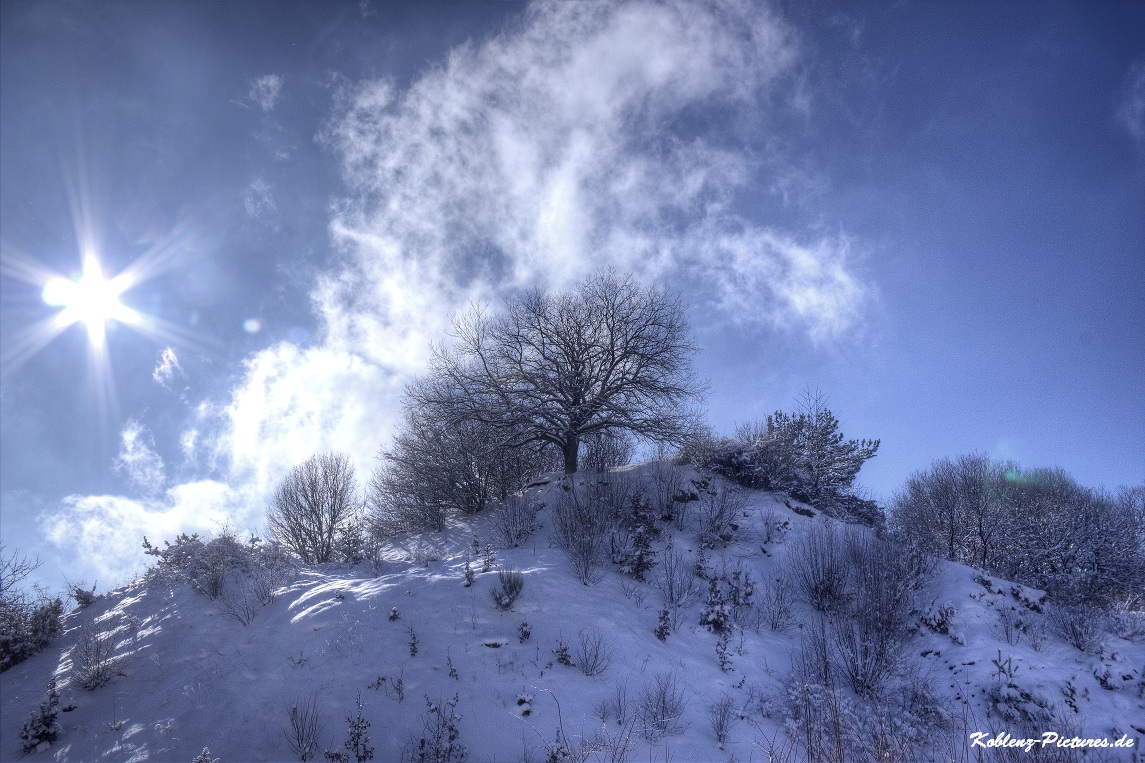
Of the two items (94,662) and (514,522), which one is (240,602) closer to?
(94,662)

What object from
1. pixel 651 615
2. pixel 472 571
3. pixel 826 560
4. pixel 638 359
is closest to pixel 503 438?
pixel 638 359

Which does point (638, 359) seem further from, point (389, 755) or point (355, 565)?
point (389, 755)

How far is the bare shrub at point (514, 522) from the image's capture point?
13.7 meters

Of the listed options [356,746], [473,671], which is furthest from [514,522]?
[356,746]

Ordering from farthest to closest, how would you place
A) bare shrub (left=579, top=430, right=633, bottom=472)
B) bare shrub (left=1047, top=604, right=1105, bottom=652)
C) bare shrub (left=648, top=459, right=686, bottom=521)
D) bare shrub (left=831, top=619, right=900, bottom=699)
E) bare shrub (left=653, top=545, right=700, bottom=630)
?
bare shrub (left=579, top=430, right=633, bottom=472)
bare shrub (left=648, top=459, right=686, bottom=521)
bare shrub (left=653, top=545, right=700, bottom=630)
bare shrub (left=1047, top=604, right=1105, bottom=652)
bare shrub (left=831, top=619, right=900, bottom=699)

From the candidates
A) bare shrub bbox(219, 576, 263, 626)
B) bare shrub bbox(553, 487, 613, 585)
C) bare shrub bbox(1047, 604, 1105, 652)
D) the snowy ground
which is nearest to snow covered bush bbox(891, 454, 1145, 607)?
bare shrub bbox(1047, 604, 1105, 652)

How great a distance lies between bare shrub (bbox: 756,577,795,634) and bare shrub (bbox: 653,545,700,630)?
1499 mm

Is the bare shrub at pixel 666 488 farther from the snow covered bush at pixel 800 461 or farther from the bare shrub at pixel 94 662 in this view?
the bare shrub at pixel 94 662

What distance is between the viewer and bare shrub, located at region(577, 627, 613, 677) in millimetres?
8212

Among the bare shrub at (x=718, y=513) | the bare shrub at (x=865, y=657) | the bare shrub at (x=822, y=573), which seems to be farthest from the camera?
the bare shrub at (x=718, y=513)

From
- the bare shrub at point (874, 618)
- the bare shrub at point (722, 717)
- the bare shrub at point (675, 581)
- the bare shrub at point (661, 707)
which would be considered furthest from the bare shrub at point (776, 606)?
the bare shrub at point (661, 707)

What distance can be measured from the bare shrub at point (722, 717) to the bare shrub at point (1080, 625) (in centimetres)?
714

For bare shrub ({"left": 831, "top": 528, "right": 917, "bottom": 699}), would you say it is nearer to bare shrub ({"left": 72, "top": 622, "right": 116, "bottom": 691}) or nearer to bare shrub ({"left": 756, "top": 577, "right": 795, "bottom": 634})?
bare shrub ({"left": 756, "top": 577, "right": 795, "bottom": 634})

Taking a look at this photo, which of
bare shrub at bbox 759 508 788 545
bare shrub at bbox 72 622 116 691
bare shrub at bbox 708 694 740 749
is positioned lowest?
bare shrub at bbox 708 694 740 749
